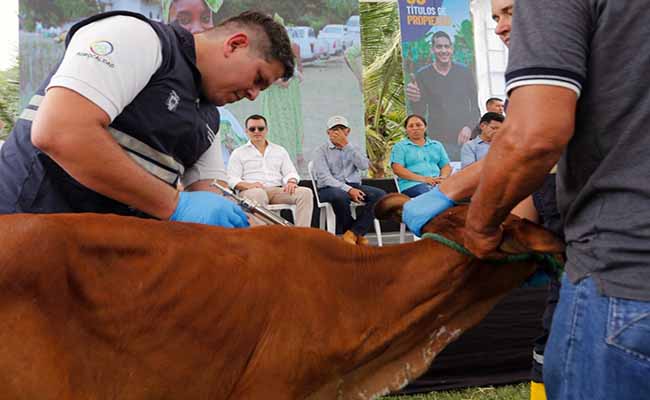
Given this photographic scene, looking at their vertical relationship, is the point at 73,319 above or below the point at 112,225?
below

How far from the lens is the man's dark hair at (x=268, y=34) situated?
9.02 feet

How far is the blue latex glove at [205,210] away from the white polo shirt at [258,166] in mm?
7172

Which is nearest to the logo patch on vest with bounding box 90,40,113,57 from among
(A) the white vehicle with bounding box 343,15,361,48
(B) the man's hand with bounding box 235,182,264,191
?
(B) the man's hand with bounding box 235,182,264,191

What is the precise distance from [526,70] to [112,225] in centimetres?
109

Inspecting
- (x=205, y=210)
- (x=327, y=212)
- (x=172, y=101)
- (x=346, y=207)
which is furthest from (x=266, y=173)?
(x=205, y=210)

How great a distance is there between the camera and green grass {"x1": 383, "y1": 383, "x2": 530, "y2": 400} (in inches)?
185

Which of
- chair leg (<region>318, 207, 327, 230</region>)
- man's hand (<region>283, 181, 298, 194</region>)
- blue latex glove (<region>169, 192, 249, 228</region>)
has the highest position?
blue latex glove (<region>169, 192, 249, 228</region>)

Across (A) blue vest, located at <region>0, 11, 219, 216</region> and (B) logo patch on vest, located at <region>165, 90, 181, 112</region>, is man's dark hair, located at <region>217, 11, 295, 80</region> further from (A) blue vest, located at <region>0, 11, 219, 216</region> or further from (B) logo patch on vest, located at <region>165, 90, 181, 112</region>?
(B) logo patch on vest, located at <region>165, 90, 181, 112</region>

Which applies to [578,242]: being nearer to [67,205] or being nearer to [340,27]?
[67,205]

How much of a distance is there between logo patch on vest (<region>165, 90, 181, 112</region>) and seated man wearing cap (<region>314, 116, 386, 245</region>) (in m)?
7.37

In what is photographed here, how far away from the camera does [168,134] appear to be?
2.55 metres

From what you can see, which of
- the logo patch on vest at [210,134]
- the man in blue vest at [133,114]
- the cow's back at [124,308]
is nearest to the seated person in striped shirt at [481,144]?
the logo patch on vest at [210,134]

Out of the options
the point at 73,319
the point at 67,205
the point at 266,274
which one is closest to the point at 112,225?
the point at 73,319

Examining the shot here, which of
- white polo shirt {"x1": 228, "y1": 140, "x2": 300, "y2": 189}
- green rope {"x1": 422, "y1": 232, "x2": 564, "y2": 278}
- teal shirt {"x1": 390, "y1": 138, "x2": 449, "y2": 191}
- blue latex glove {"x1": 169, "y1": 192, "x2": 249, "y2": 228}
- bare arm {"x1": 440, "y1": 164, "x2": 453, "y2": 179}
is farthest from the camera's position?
bare arm {"x1": 440, "y1": 164, "x2": 453, "y2": 179}
